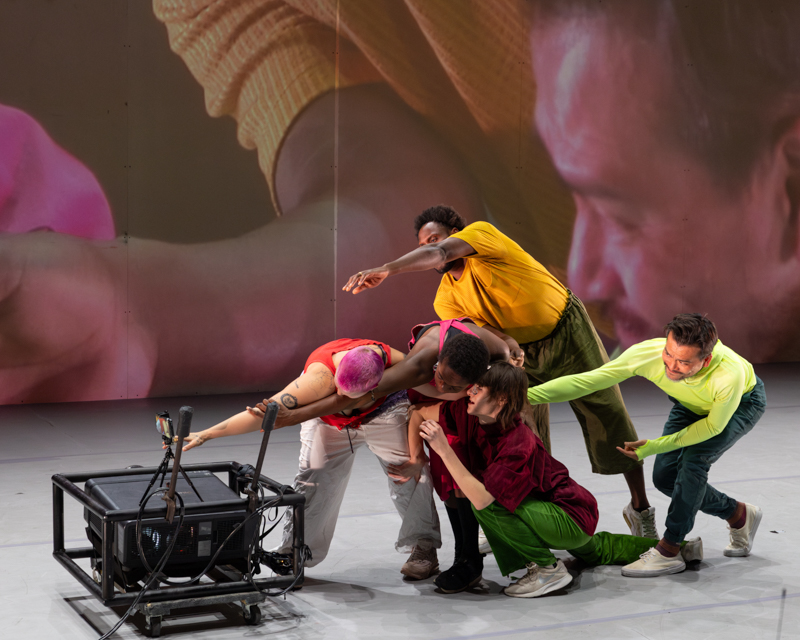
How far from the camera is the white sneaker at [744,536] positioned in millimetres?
3627

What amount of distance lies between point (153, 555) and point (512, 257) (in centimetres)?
173

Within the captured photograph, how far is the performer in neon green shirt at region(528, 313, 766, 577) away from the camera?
329 centimetres

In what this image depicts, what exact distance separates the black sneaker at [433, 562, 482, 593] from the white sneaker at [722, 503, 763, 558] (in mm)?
1030

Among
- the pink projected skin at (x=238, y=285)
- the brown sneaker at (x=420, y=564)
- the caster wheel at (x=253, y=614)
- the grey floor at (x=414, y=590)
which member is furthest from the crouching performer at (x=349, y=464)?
the pink projected skin at (x=238, y=285)

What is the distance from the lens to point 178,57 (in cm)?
681

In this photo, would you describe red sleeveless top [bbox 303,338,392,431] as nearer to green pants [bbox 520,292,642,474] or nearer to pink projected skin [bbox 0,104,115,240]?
green pants [bbox 520,292,642,474]

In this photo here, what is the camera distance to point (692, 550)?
348 cm

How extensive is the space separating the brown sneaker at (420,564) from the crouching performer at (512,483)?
273 mm

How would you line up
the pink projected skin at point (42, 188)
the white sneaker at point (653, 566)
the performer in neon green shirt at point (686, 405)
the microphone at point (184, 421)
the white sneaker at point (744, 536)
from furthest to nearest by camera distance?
the pink projected skin at point (42, 188) → the white sneaker at point (744, 536) → the white sneaker at point (653, 566) → the performer in neon green shirt at point (686, 405) → the microphone at point (184, 421)

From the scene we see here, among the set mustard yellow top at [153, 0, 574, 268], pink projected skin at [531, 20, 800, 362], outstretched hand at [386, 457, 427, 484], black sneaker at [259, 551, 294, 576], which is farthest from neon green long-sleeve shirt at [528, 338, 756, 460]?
pink projected skin at [531, 20, 800, 362]

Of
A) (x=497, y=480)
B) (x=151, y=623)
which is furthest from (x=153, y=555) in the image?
(x=497, y=480)

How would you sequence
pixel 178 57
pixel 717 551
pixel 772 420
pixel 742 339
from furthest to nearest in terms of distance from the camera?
1. pixel 742 339
2. pixel 178 57
3. pixel 772 420
4. pixel 717 551

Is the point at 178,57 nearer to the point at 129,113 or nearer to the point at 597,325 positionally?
the point at 129,113

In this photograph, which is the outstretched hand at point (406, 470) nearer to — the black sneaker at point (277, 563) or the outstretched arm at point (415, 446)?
the outstretched arm at point (415, 446)
